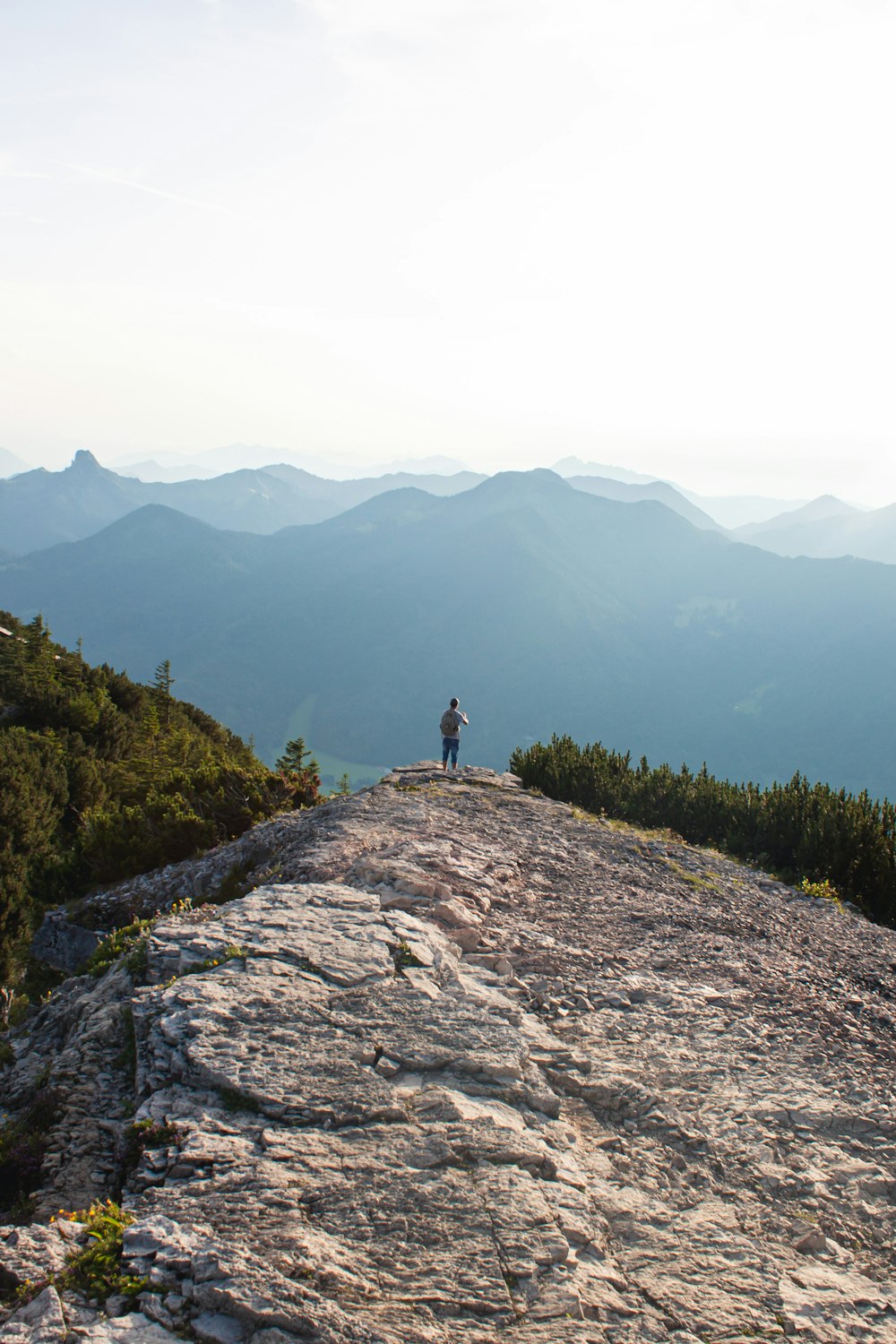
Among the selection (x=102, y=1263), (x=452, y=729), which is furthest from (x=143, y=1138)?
(x=452, y=729)

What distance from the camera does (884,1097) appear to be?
6312mm

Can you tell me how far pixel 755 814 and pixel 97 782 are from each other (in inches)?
637

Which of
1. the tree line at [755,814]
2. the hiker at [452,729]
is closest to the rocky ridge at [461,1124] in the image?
the tree line at [755,814]

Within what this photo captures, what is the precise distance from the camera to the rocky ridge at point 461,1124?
394cm

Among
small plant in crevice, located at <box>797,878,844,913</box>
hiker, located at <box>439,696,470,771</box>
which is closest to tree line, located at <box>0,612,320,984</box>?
hiker, located at <box>439,696,470,771</box>

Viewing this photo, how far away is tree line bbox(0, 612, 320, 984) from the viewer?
13.7m

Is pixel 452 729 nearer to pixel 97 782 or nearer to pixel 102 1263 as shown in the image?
pixel 97 782

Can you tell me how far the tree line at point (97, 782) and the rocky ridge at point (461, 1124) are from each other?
543cm

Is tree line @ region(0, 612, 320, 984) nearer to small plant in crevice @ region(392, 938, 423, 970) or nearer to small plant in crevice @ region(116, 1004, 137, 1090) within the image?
small plant in crevice @ region(116, 1004, 137, 1090)

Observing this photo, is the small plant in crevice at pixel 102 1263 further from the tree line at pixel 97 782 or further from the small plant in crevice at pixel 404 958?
the tree line at pixel 97 782

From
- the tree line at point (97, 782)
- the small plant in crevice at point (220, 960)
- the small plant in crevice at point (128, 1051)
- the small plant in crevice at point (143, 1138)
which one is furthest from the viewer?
the tree line at point (97, 782)

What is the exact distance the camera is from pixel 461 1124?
16.4 feet

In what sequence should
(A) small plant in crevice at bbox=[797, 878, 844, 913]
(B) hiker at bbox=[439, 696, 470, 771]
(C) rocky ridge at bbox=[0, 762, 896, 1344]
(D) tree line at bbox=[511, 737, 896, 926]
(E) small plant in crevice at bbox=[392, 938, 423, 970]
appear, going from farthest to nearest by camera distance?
1. (B) hiker at bbox=[439, 696, 470, 771]
2. (D) tree line at bbox=[511, 737, 896, 926]
3. (A) small plant in crevice at bbox=[797, 878, 844, 913]
4. (E) small plant in crevice at bbox=[392, 938, 423, 970]
5. (C) rocky ridge at bbox=[0, 762, 896, 1344]

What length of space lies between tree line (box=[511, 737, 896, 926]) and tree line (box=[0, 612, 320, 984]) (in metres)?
5.38
